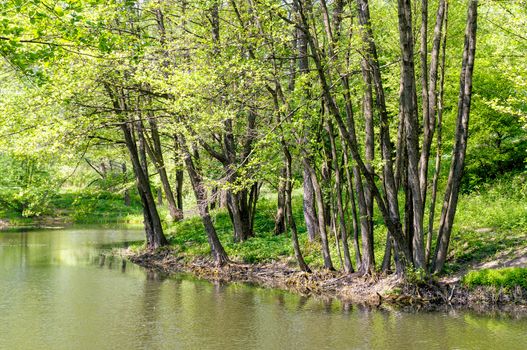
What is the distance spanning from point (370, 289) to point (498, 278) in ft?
9.09

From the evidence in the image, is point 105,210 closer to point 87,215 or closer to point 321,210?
point 87,215

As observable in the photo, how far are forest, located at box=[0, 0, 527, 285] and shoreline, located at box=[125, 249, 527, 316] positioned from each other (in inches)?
15.3

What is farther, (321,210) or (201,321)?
(321,210)

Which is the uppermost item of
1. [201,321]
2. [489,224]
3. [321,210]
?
[321,210]

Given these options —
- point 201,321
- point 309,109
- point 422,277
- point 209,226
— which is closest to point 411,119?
point 309,109

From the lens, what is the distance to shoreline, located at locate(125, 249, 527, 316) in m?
11.2

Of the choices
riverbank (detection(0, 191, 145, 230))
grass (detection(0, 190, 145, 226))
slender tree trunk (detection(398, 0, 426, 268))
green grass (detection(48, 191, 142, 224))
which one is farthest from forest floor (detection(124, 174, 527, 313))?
green grass (detection(48, 191, 142, 224))

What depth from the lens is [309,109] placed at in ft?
40.8

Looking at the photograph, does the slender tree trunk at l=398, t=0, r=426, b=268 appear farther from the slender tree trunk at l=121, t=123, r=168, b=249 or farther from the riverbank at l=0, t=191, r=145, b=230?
the riverbank at l=0, t=191, r=145, b=230

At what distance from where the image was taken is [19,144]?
14.9m

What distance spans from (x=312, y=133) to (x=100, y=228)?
2457cm

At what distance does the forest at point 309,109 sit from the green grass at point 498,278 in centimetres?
86

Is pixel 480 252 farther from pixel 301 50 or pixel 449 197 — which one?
pixel 301 50

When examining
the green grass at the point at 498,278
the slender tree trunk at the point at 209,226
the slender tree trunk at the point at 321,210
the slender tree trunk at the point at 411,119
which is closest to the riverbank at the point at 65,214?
the slender tree trunk at the point at 209,226
